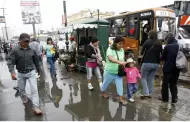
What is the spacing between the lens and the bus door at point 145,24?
9.52m

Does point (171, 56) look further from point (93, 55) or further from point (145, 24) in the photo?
point (145, 24)

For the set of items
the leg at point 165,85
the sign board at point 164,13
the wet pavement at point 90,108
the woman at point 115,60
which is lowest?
the wet pavement at point 90,108

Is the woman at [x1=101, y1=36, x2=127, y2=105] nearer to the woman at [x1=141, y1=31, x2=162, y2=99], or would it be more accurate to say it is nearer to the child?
the child

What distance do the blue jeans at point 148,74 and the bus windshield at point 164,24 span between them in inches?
201

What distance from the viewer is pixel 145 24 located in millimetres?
9945

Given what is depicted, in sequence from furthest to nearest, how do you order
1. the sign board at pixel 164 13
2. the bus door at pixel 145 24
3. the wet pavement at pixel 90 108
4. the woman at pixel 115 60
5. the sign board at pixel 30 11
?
1. the sign board at pixel 30 11
2. the bus door at pixel 145 24
3. the sign board at pixel 164 13
4. the woman at pixel 115 60
5. the wet pavement at pixel 90 108

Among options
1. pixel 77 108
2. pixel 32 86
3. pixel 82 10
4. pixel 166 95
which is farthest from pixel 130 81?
pixel 82 10

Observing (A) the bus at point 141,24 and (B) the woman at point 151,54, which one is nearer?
(B) the woman at point 151,54

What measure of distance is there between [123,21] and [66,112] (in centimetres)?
821

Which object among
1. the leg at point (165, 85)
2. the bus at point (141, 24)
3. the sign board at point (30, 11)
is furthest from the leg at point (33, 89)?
the sign board at point (30, 11)

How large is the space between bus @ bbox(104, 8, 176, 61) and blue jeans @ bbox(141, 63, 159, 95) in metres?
4.82

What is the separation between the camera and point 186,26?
1484 cm

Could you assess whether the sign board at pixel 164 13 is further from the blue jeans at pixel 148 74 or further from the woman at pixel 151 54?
the blue jeans at pixel 148 74

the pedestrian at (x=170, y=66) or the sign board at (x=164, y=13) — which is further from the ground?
the sign board at (x=164, y=13)
